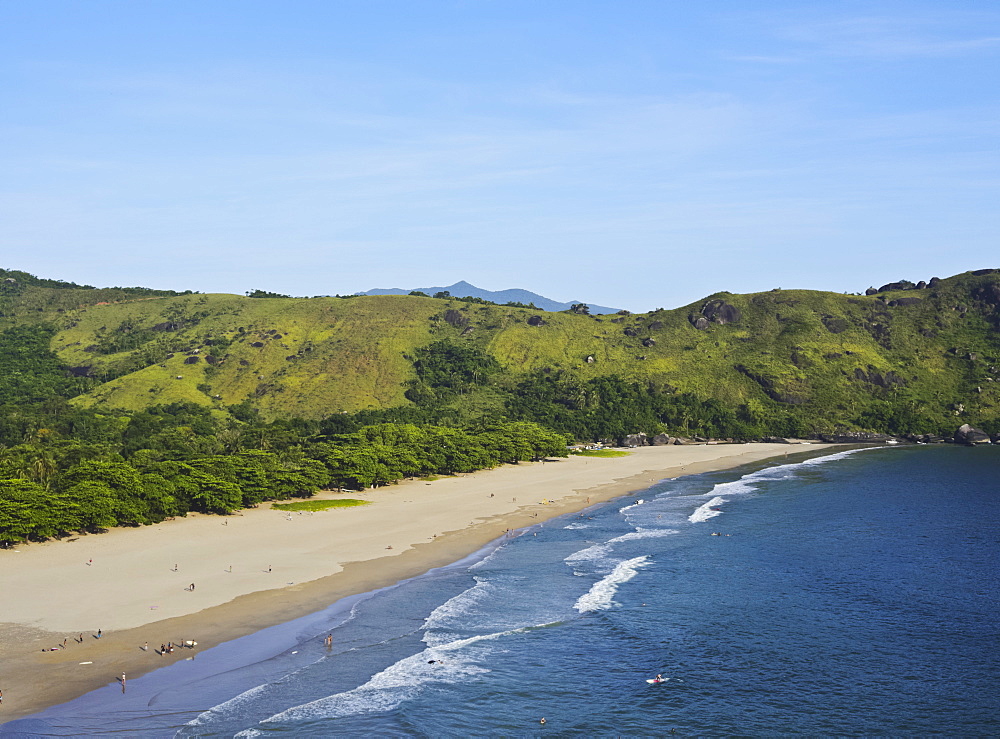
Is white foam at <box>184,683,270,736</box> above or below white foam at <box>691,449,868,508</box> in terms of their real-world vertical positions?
above

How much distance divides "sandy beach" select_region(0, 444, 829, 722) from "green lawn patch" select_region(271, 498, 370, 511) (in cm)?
206

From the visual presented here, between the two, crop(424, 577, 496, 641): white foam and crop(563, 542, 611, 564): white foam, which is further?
crop(563, 542, 611, 564): white foam

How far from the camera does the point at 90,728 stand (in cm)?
3650

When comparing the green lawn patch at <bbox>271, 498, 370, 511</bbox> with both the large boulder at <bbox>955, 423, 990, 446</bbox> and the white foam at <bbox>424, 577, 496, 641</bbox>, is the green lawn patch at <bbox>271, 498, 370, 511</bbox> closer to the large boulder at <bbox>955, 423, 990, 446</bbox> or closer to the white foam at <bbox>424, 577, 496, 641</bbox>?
the white foam at <bbox>424, 577, 496, 641</bbox>

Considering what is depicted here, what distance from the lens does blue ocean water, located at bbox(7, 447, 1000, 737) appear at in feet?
128

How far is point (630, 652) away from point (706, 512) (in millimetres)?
53277

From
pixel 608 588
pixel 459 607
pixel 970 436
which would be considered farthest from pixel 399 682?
pixel 970 436

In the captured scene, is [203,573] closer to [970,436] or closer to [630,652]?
[630,652]

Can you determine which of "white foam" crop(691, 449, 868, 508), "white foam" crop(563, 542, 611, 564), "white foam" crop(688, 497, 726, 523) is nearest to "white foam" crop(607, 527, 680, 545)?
"white foam" crop(563, 542, 611, 564)

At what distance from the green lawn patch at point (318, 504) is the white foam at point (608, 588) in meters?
43.6

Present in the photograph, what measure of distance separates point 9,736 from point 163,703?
6.81 meters

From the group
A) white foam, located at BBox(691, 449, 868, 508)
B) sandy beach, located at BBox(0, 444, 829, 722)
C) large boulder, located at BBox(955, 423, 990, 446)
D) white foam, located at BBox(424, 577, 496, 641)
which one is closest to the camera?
sandy beach, located at BBox(0, 444, 829, 722)

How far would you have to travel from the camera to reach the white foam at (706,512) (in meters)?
94.1

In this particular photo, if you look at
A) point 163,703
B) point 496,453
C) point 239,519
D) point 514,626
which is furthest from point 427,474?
point 163,703
